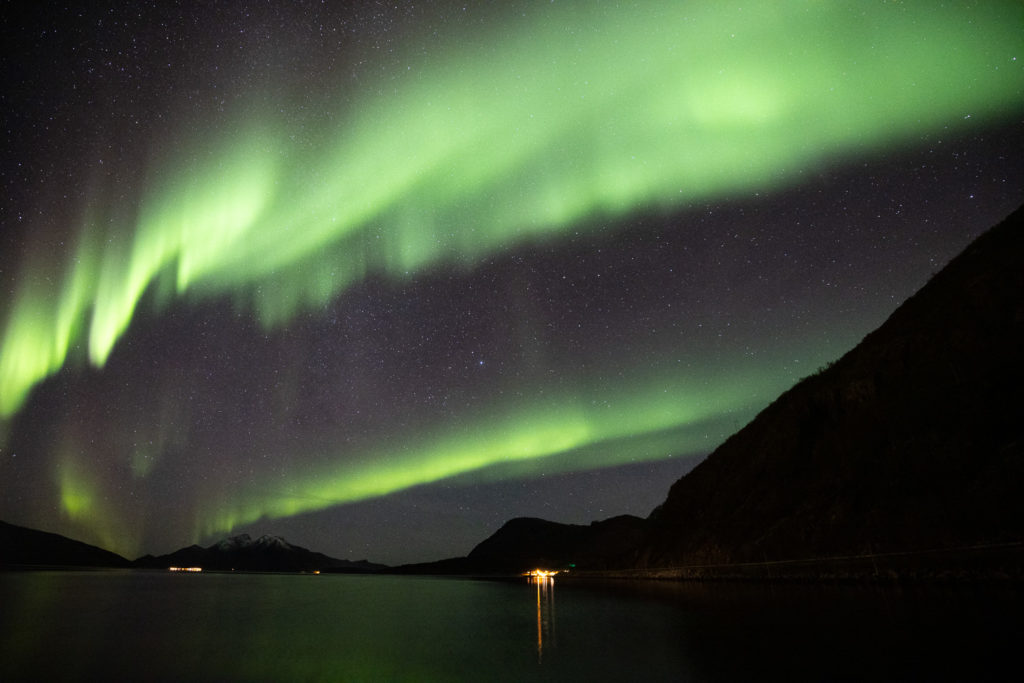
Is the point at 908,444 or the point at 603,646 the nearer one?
the point at 603,646

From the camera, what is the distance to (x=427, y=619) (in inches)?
1235

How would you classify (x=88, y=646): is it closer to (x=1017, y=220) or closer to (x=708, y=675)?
(x=708, y=675)

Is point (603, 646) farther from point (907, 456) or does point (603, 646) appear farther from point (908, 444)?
point (908, 444)

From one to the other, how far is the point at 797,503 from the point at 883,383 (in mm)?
13602

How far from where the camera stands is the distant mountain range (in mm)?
35375

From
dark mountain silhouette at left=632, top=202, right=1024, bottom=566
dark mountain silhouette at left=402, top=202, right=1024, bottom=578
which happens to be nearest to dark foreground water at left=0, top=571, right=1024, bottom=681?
dark mountain silhouette at left=402, top=202, right=1024, bottom=578

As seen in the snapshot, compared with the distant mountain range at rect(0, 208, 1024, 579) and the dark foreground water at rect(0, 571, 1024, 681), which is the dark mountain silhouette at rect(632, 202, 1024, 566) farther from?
the dark foreground water at rect(0, 571, 1024, 681)

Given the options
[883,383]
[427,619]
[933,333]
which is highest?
[933,333]

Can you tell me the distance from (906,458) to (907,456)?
0.58 ft

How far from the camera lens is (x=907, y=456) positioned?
45188mm

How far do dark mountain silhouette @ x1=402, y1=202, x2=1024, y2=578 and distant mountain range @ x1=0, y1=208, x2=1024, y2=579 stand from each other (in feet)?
0.42

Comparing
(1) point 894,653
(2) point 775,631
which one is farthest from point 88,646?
(1) point 894,653

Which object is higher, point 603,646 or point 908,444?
point 908,444

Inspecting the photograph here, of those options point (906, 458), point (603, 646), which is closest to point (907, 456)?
point (906, 458)
